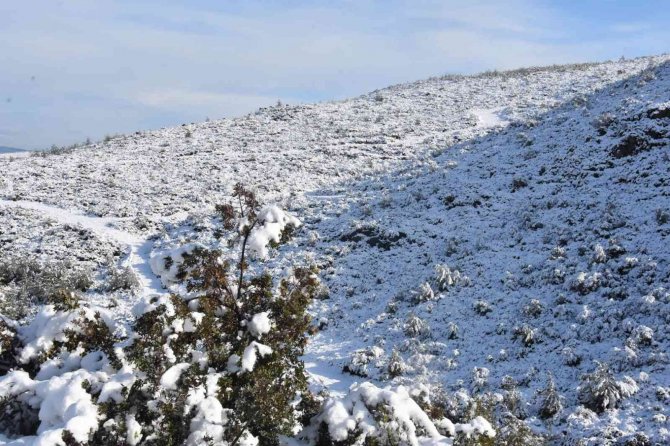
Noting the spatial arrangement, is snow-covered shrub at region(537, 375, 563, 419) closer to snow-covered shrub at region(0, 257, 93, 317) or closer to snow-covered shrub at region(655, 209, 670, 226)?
snow-covered shrub at region(655, 209, 670, 226)

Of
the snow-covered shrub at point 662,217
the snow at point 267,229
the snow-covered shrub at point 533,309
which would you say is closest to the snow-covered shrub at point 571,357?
the snow-covered shrub at point 533,309

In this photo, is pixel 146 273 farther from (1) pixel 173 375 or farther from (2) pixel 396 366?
(1) pixel 173 375

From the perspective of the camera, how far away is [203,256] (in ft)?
21.1

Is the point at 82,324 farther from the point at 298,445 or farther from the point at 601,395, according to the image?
the point at 601,395

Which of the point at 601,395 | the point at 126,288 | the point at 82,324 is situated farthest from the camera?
the point at 126,288

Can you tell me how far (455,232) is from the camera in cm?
1966

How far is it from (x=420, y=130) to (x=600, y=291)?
23631mm

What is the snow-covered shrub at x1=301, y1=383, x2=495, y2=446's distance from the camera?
567cm

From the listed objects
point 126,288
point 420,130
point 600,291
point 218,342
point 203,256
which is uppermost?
point 420,130

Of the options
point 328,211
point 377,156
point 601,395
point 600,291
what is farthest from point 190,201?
Answer: point 601,395

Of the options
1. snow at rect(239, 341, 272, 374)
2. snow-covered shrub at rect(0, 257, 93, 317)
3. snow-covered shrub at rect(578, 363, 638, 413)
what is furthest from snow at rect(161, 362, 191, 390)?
snow-covered shrub at rect(0, 257, 93, 317)

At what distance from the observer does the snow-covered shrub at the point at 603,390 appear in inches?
392

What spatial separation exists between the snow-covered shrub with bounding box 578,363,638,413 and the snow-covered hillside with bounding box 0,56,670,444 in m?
0.04

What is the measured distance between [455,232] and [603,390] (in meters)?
10.1
